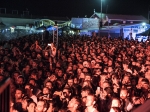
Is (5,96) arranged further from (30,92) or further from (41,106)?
(30,92)

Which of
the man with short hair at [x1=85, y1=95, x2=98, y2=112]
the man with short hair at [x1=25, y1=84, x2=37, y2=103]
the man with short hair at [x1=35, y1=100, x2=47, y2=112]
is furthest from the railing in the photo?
the man with short hair at [x1=25, y1=84, x2=37, y2=103]

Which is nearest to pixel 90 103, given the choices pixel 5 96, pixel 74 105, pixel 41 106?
pixel 74 105

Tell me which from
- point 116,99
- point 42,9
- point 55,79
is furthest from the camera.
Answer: point 42,9

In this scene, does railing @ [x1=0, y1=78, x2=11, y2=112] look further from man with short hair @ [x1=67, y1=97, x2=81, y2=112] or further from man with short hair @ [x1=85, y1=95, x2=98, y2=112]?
man with short hair @ [x1=85, y1=95, x2=98, y2=112]

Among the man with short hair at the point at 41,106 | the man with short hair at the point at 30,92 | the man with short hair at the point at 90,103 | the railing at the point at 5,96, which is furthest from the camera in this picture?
the man with short hair at the point at 30,92

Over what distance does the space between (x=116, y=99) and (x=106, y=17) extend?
44.7 meters

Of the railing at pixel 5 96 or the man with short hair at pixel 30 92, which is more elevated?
the railing at pixel 5 96

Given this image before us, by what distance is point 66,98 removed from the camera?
570 centimetres

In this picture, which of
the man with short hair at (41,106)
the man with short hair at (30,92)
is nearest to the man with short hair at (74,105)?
the man with short hair at (41,106)

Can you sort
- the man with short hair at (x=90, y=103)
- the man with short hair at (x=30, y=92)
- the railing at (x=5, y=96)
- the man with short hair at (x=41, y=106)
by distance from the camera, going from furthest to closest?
the man with short hair at (x=30, y=92) < the man with short hair at (x=90, y=103) < the man with short hair at (x=41, y=106) < the railing at (x=5, y=96)

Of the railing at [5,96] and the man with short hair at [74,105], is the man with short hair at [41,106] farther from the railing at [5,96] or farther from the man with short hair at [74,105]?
the railing at [5,96]

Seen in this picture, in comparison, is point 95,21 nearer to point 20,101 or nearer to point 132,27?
point 132,27

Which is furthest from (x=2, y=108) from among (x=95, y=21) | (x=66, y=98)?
(x=95, y=21)

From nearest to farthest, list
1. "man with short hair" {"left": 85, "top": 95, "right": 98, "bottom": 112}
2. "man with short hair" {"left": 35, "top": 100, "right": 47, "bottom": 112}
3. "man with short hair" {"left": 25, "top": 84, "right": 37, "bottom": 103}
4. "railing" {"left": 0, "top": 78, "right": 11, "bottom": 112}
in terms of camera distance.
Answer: "railing" {"left": 0, "top": 78, "right": 11, "bottom": 112} → "man with short hair" {"left": 35, "top": 100, "right": 47, "bottom": 112} → "man with short hair" {"left": 85, "top": 95, "right": 98, "bottom": 112} → "man with short hair" {"left": 25, "top": 84, "right": 37, "bottom": 103}
